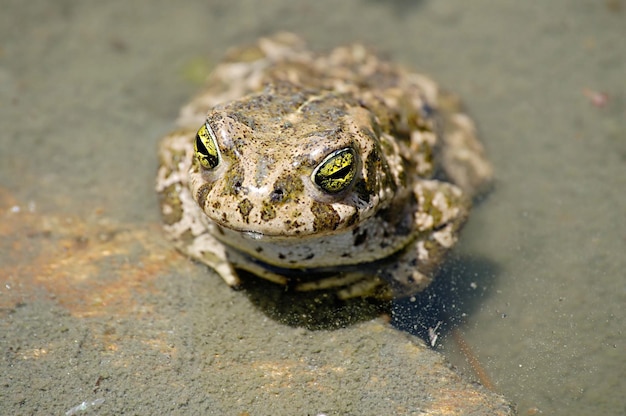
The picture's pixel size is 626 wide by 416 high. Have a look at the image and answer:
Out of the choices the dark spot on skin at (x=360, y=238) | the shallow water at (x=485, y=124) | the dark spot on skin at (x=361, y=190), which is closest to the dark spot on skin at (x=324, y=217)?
the dark spot on skin at (x=361, y=190)

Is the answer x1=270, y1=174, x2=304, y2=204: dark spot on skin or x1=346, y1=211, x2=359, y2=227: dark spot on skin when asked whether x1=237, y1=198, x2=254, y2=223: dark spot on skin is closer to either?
x1=270, y1=174, x2=304, y2=204: dark spot on skin

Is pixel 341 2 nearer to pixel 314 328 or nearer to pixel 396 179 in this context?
pixel 396 179

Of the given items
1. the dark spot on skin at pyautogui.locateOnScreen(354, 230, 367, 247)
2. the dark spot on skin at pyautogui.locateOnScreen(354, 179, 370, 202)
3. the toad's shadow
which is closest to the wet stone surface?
the toad's shadow

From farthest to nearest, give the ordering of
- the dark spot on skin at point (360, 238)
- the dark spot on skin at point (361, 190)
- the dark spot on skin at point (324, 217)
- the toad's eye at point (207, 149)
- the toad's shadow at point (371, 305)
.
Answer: the dark spot on skin at point (360, 238), the toad's shadow at point (371, 305), the dark spot on skin at point (361, 190), the toad's eye at point (207, 149), the dark spot on skin at point (324, 217)

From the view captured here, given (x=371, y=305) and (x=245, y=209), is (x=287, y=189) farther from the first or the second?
(x=371, y=305)

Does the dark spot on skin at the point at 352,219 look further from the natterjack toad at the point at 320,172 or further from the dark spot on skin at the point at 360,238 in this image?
the dark spot on skin at the point at 360,238

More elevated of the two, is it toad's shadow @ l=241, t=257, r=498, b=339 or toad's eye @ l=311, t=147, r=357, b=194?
toad's eye @ l=311, t=147, r=357, b=194
